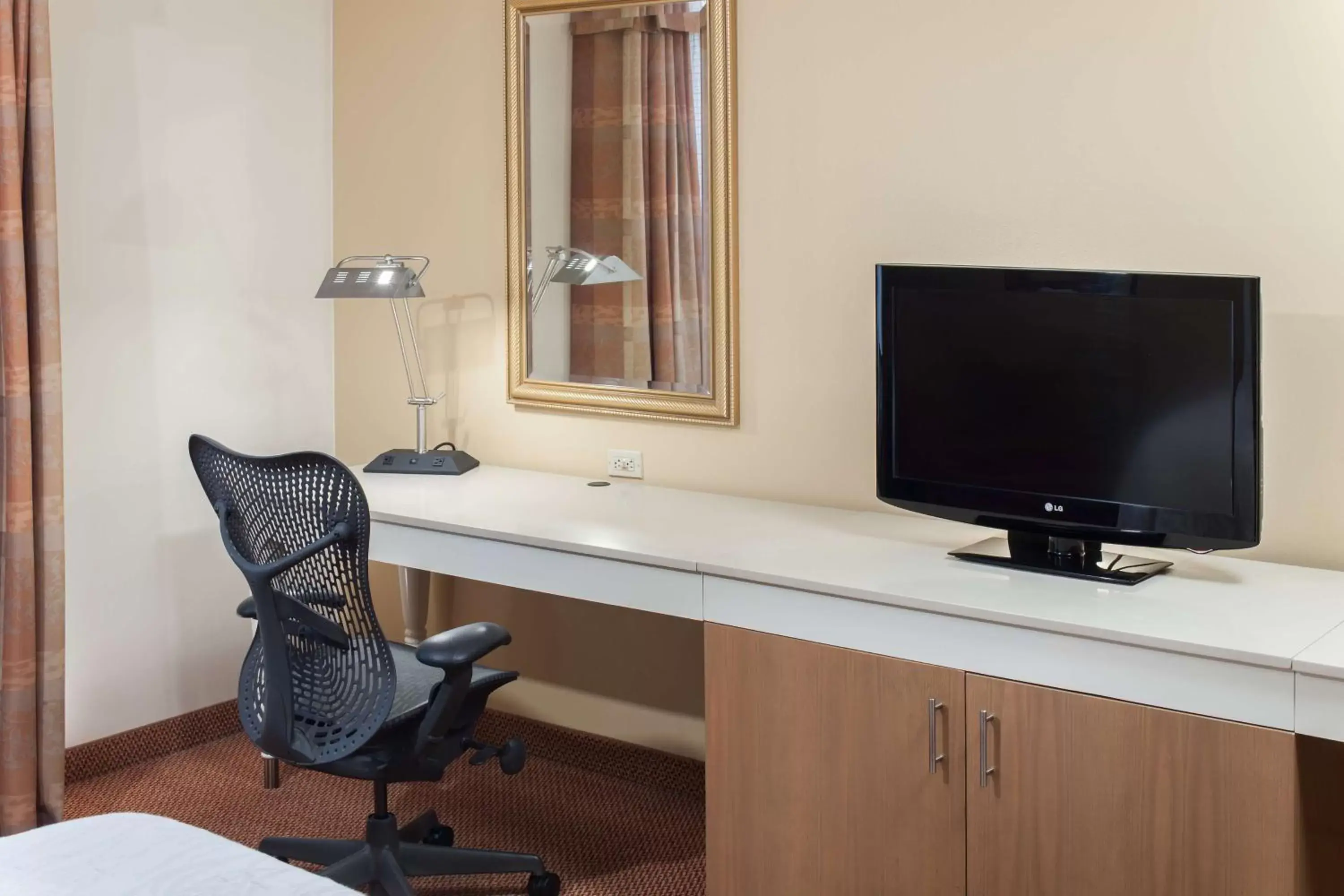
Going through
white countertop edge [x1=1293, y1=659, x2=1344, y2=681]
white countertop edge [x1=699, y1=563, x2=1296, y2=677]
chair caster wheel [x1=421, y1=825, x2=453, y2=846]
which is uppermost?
white countertop edge [x1=699, y1=563, x2=1296, y2=677]

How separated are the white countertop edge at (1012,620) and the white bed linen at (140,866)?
3.14ft

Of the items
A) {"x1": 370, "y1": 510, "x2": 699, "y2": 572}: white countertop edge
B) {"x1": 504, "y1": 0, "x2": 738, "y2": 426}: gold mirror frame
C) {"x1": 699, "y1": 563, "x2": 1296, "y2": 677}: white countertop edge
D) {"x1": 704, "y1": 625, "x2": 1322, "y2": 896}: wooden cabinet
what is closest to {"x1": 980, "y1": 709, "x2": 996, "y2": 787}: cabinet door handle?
{"x1": 704, "y1": 625, "x2": 1322, "y2": 896}: wooden cabinet

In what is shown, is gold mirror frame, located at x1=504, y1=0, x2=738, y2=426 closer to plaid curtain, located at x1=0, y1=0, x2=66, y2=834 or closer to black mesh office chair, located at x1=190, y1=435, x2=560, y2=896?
black mesh office chair, located at x1=190, y1=435, x2=560, y2=896

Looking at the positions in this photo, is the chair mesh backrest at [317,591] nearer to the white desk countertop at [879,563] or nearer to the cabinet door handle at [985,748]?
the white desk countertop at [879,563]

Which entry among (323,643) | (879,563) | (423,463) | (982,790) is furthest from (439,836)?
(982,790)

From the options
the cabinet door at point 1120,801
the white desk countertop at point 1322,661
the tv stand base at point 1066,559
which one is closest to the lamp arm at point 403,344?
the tv stand base at point 1066,559

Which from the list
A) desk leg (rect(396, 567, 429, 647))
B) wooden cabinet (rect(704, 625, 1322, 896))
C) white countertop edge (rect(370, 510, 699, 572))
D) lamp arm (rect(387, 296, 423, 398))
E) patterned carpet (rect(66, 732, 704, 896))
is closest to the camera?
wooden cabinet (rect(704, 625, 1322, 896))

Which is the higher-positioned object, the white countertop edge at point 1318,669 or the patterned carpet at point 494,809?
the white countertop edge at point 1318,669

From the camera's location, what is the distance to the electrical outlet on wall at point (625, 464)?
3.25m

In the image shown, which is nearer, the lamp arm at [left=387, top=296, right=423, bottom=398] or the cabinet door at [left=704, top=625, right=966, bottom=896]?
the cabinet door at [left=704, top=625, right=966, bottom=896]

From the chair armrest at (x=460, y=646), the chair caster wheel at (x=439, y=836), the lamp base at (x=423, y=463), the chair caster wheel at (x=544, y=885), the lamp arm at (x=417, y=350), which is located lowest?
the chair caster wheel at (x=544, y=885)

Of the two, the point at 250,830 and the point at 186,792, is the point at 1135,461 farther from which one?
the point at 186,792

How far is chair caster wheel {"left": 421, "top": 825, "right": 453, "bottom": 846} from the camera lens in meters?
2.88

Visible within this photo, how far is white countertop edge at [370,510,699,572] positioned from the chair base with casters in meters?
0.53
